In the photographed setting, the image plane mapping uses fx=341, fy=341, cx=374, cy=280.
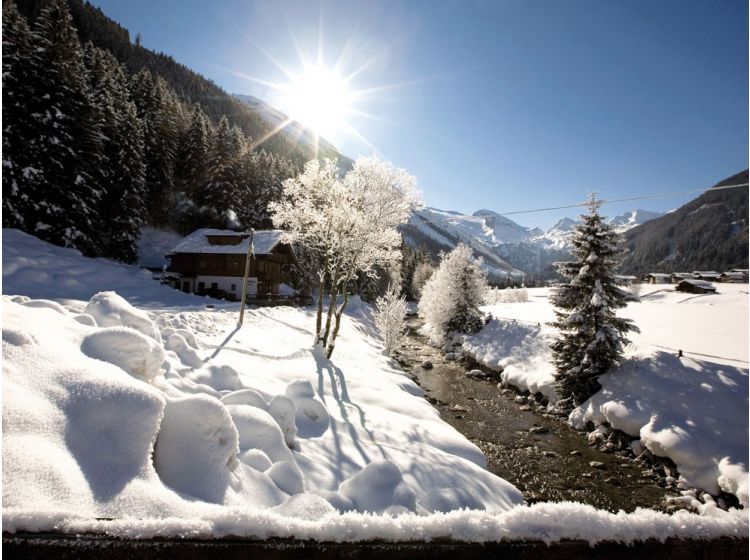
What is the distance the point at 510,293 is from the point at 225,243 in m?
66.3

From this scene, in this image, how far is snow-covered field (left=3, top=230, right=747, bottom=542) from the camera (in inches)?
59.9

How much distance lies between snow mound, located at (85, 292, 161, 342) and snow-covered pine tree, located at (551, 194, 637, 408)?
17072mm

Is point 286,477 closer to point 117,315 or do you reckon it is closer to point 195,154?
point 117,315

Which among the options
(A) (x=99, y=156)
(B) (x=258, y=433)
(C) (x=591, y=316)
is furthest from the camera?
(A) (x=99, y=156)

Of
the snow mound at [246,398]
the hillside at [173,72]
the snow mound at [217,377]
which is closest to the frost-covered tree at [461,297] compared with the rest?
the snow mound at [217,377]

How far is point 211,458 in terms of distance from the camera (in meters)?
3.91

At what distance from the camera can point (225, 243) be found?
41375mm

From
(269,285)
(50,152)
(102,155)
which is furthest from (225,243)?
(50,152)

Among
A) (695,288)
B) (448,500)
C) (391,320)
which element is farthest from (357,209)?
(695,288)

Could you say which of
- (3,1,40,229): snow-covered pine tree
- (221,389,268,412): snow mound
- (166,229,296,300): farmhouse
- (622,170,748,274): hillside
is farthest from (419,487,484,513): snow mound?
(622,170,748,274): hillside

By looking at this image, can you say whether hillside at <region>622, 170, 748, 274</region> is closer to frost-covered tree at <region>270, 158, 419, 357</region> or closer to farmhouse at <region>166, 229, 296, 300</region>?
farmhouse at <region>166, 229, 296, 300</region>

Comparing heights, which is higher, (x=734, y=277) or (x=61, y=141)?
(x=734, y=277)

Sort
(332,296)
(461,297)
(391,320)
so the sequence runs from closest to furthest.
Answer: (332,296) < (391,320) < (461,297)

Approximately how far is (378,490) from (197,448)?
2913mm
